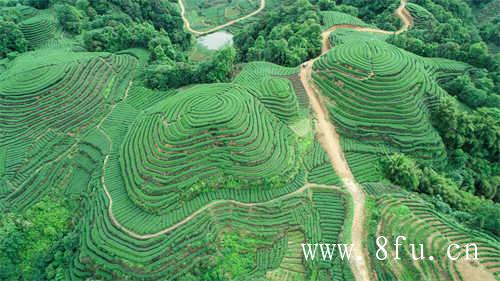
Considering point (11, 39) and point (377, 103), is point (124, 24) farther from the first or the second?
point (377, 103)

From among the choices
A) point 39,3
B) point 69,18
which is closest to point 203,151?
point 69,18

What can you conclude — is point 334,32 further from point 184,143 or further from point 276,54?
point 184,143

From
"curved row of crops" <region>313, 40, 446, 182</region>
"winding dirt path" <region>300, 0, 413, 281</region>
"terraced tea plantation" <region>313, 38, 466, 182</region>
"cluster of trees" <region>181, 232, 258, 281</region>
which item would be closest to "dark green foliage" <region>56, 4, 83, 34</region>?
"winding dirt path" <region>300, 0, 413, 281</region>

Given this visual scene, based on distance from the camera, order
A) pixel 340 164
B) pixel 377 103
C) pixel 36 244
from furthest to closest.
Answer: pixel 377 103, pixel 340 164, pixel 36 244

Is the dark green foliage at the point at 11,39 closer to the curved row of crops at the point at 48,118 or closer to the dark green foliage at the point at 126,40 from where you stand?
the curved row of crops at the point at 48,118

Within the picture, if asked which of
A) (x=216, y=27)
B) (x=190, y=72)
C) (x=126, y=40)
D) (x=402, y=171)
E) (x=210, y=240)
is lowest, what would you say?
(x=210, y=240)

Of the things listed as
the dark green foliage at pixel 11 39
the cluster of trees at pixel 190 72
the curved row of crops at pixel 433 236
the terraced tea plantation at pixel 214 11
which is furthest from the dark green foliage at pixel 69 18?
the curved row of crops at pixel 433 236
